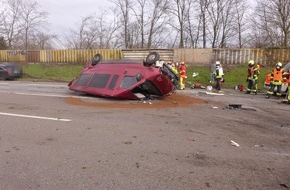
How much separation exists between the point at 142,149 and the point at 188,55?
19992 millimetres

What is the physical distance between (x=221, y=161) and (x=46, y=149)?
9.00 feet

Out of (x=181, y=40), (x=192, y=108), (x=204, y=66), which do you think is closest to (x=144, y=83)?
(x=192, y=108)

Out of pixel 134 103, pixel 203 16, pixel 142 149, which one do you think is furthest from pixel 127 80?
pixel 203 16

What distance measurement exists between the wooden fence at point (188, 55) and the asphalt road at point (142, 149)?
14623mm

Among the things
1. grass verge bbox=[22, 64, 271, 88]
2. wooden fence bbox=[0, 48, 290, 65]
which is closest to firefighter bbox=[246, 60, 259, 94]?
grass verge bbox=[22, 64, 271, 88]

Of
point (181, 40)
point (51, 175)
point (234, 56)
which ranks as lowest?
point (51, 175)

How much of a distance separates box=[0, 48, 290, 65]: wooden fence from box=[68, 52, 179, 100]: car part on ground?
13.4 meters

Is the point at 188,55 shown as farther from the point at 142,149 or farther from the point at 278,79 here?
the point at 142,149

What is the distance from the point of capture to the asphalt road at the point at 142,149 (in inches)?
154

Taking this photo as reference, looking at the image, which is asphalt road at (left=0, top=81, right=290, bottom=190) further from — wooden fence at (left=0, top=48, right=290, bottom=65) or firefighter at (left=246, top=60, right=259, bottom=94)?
wooden fence at (left=0, top=48, right=290, bottom=65)

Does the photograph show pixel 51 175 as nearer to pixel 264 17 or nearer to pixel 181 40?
pixel 264 17

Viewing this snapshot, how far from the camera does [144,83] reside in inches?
392

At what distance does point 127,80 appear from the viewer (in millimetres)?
10109

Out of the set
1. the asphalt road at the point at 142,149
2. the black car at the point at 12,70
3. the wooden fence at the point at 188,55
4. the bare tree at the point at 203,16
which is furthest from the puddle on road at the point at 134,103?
the bare tree at the point at 203,16
